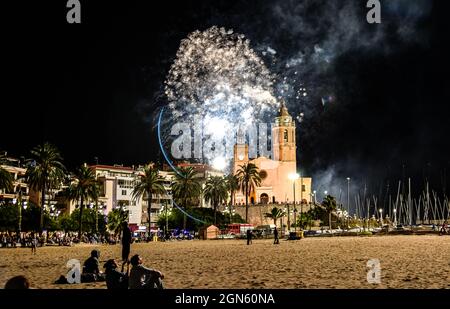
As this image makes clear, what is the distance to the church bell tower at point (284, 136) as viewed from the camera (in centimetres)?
13925

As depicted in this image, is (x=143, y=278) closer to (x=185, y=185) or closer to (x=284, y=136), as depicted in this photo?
(x=185, y=185)

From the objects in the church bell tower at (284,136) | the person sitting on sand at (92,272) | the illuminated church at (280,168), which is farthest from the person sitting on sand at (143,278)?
the church bell tower at (284,136)

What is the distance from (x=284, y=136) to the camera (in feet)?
463

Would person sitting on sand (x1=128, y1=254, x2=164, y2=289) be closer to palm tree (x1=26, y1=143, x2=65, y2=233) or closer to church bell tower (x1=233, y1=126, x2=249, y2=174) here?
palm tree (x1=26, y1=143, x2=65, y2=233)

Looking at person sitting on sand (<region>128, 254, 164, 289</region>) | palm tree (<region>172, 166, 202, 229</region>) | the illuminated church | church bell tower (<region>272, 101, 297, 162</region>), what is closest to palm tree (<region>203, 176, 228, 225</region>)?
palm tree (<region>172, 166, 202, 229</region>)

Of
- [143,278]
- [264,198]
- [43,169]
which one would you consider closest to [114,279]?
[143,278]

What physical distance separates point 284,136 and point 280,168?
29.4 feet

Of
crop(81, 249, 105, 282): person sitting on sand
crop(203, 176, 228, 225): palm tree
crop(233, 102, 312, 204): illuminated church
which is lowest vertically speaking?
crop(81, 249, 105, 282): person sitting on sand

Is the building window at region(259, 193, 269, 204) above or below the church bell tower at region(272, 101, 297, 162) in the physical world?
below

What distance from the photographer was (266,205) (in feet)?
406

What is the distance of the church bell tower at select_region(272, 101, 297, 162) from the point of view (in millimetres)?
139250

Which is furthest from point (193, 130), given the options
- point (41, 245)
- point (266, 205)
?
point (266, 205)

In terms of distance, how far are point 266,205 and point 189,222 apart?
27039mm
